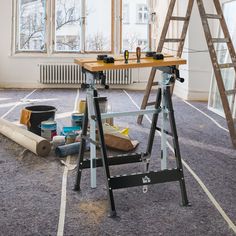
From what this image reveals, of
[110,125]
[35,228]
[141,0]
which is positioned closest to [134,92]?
[141,0]

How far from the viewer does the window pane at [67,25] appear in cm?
801

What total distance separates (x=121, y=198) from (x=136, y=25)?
608cm

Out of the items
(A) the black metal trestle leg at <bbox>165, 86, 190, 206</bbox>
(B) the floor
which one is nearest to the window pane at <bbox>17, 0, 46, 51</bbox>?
(B) the floor

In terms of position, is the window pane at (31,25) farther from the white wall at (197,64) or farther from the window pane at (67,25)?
the white wall at (197,64)

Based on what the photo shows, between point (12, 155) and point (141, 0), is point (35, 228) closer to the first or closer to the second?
point (12, 155)

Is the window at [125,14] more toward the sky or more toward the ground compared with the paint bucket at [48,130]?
more toward the sky

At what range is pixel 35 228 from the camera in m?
2.09

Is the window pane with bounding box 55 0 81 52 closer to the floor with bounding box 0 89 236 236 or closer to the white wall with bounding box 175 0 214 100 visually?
the white wall with bounding box 175 0 214 100

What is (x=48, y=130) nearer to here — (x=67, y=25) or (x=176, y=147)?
(x=176, y=147)

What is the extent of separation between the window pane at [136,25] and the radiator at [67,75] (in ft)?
2.16

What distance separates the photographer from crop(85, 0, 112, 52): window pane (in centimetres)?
798

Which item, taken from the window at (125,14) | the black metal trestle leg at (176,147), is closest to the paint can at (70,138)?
the black metal trestle leg at (176,147)

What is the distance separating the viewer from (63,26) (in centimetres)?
805

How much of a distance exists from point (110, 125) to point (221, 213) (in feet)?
6.27
